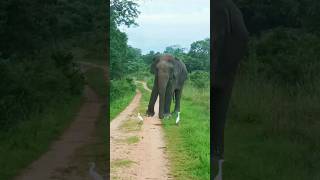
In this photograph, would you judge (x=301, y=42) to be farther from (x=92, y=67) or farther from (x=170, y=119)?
(x=92, y=67)

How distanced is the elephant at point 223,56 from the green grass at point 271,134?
4.8 inches

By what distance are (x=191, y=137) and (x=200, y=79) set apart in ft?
2.05

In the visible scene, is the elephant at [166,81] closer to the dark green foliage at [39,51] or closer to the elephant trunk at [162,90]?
the elephant trunk at [162,90]

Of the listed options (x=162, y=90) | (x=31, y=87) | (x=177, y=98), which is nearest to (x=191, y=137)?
(x=177, y=98)

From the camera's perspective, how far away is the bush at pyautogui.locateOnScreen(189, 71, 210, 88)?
5050 mm

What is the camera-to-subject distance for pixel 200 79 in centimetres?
545

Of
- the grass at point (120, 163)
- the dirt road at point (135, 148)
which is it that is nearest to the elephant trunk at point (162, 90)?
the dirt road at point (135, 148)

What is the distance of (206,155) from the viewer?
197 inches

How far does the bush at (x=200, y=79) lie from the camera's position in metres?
5.05

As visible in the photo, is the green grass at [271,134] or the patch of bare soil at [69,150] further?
the patch of bare soil at [69,150]

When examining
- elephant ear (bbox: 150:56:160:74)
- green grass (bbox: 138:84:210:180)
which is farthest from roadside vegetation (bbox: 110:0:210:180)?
elephant ear (bbox: 150:56:160:74)

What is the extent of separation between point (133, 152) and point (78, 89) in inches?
37.4

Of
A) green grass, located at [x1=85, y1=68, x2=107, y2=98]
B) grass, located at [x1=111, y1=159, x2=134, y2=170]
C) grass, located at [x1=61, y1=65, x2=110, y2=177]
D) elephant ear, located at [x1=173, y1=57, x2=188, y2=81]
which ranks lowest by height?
grass, located at [x1=111, y1=159, x2=134, y2=170]

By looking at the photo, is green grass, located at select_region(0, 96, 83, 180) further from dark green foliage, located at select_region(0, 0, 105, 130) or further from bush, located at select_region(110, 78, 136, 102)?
bush, located at select_region(110, 78, 136, 102)
